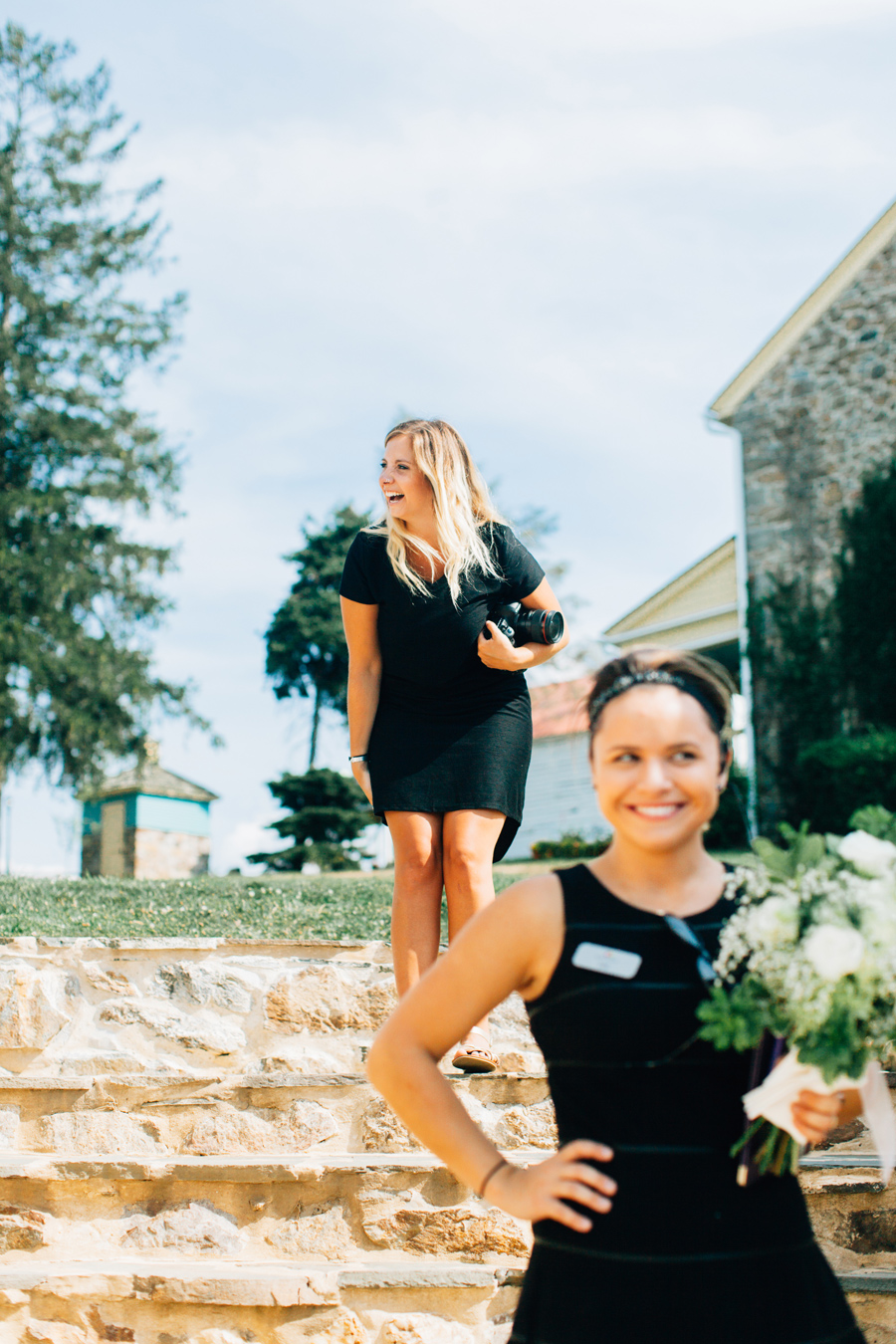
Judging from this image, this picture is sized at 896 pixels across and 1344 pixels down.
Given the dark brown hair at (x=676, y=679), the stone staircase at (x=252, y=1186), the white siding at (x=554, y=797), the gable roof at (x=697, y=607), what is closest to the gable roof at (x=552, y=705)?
the white siding at (x=554, y=797)

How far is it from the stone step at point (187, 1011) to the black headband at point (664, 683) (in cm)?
226

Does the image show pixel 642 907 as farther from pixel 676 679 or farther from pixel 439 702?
pixel 439 702

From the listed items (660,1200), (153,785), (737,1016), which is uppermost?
(153,785)

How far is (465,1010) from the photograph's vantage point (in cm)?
151

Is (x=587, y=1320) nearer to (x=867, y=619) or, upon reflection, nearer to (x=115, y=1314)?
A: (x=115, y=1314)

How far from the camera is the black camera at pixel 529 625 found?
3227 millimetres

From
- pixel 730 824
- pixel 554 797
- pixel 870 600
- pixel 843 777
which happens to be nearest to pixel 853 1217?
pixel 843 777

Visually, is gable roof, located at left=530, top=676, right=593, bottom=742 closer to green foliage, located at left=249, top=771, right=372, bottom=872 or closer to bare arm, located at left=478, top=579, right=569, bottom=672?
green foliage, located at left=249, top=771, right=372, bottom=872

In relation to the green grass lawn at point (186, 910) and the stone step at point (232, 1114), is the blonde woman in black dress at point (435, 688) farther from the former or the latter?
the green grass lawn at point (186, 910)

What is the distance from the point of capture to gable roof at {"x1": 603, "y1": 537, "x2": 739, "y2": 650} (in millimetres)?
16234

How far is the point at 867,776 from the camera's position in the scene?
11.4 m

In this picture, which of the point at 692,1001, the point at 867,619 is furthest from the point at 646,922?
the point at 867,619

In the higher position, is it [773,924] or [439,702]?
[439,702]

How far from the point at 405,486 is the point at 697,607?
14.3 metres
